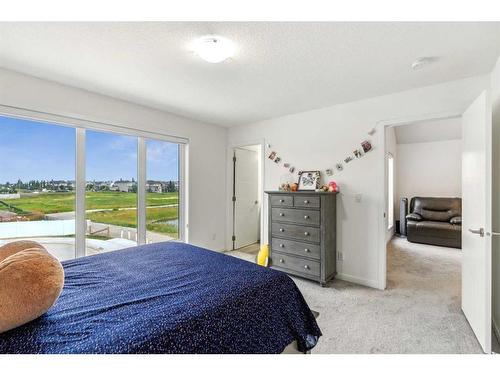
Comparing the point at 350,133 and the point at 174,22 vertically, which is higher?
the point at 174,22

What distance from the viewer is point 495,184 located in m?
1.98

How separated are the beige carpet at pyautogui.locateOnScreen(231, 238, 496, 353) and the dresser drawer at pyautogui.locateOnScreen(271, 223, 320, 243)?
583 millimetres

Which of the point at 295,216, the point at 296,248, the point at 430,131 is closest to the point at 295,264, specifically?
the point at 296,248

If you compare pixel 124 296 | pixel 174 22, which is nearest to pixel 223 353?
pixel 124 296

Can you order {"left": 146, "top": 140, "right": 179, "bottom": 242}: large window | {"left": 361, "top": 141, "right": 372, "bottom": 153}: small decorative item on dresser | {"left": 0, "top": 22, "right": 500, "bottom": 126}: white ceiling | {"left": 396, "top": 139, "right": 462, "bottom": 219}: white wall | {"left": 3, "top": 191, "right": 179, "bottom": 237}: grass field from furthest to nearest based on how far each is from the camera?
{"left": 396, "top": 139, "right": 462, "bottom": 219}: white wall < {"left": 146, "top": 140, "right": 179, "bottom": 242}: large window < {"left": 361, "top": 141, "right": 372, "bottom": 153}: small decorative item on dresser < {"left": 3, "top": 191, "right": 179, "bottom": 237}: grass field < {"left": 0, "top": 22, "right": 500, "bottom": 126}: white ceiling

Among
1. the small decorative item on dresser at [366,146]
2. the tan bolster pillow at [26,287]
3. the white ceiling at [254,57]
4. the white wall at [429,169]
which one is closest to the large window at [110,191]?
the white ceiling at [254,57]

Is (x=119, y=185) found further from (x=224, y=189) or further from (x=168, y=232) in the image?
(x=224, y=189)

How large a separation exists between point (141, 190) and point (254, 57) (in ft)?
7.65

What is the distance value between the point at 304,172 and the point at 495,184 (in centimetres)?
196

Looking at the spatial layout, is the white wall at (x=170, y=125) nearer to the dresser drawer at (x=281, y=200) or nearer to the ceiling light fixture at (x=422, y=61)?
the dresser drawer at (x=281, y=200)

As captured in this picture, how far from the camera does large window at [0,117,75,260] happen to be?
2.31 metres

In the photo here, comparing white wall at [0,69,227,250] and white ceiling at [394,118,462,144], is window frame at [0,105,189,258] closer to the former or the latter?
white wall at [0,69,227,250]

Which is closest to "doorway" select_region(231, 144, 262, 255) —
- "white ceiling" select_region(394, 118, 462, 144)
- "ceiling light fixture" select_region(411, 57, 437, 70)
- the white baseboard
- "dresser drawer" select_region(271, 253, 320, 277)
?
"dresser drawer" select_region(271, 253, 320, 277)

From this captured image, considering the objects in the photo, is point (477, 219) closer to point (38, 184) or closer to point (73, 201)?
point (73, 201)
